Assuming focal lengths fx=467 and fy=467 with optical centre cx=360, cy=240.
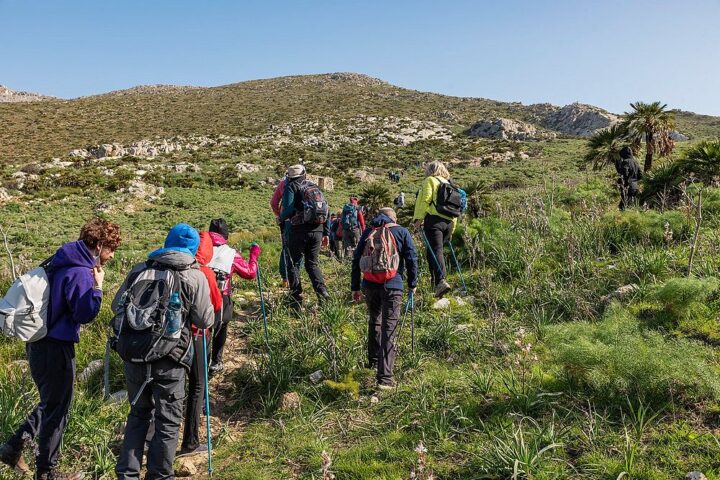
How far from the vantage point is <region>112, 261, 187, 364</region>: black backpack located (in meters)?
2.93

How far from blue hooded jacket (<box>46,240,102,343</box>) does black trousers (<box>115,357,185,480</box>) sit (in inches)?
18.6

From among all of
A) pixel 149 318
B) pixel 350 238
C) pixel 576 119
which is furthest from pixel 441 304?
pixel 576 119

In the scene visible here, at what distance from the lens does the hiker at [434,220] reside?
6.20 meters

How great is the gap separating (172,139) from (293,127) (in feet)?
46.2

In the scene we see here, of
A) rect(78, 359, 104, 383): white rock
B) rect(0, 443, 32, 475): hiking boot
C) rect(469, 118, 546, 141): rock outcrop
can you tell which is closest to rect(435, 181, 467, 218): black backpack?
rect(78, 359, 104, 383): white rock

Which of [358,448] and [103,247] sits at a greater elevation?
[103,247]

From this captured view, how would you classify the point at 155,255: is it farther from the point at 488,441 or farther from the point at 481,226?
the point at 481,226

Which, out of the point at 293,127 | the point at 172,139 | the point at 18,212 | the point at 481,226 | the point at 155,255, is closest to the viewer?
the point at 155,255

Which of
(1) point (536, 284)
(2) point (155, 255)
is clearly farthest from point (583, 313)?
(2) point (155, 255)

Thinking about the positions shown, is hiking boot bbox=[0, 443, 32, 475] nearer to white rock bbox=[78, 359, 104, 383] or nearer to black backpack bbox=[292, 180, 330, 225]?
white rock bbox=[78, 359, 104, 383]

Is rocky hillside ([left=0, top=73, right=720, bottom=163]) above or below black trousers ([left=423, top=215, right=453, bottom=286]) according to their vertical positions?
above

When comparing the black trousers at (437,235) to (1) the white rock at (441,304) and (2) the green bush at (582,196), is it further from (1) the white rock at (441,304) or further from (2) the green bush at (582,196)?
(2) the green bush at (582,196)

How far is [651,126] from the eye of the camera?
12703mm

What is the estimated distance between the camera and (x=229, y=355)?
212 inches
